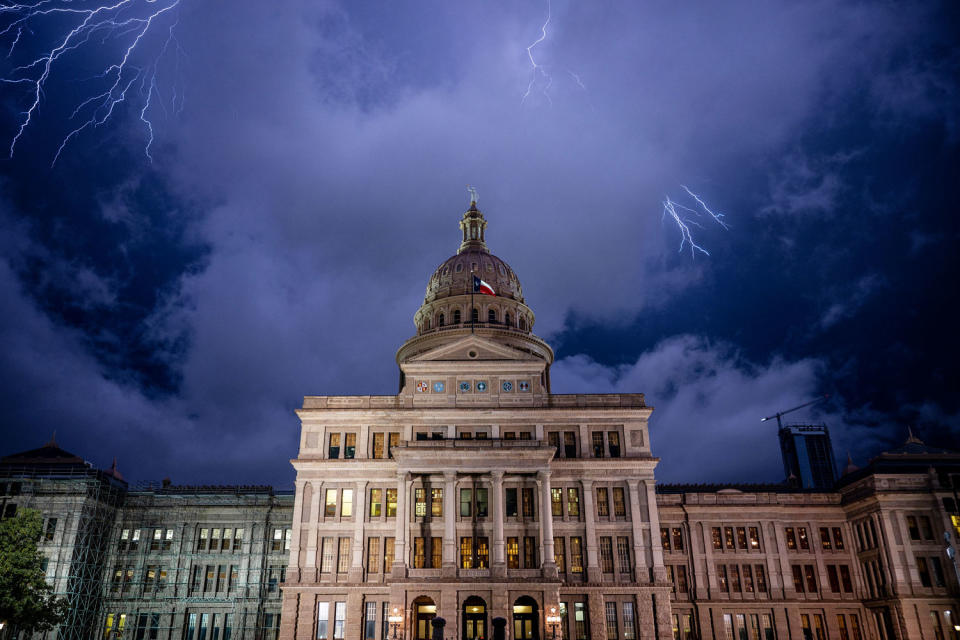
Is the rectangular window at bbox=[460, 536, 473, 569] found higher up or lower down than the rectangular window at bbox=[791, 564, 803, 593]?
higher up

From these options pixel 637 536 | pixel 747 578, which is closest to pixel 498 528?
pixel 637 536

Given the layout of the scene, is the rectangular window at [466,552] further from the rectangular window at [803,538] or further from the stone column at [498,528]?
the rectangular window at [803,538]

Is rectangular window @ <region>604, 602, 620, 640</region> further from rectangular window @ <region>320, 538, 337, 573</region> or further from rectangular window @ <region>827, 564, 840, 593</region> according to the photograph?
rectangular window @ <region>827, 564, 840, 593</region>

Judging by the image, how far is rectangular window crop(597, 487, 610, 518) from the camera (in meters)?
58.8

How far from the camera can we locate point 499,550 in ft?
176

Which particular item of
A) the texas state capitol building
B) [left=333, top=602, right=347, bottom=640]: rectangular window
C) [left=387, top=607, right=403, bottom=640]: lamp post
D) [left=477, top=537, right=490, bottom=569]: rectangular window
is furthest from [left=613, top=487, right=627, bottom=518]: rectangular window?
[left=333, top=602, right=347, bottom=640]: rectangular window

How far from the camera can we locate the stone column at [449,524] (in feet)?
174

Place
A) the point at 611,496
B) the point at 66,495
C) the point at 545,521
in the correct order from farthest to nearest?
the point at 66,495, the point at 611,496, the point at 545,521

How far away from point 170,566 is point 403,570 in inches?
1151

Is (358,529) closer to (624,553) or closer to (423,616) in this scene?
(423,616)

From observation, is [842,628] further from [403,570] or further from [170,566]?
[170,566]

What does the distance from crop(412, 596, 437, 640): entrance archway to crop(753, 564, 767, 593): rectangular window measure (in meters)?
33.8

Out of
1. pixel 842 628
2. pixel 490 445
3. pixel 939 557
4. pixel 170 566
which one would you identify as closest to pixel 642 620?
pixel 490 445

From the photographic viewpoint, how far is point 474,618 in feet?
172
